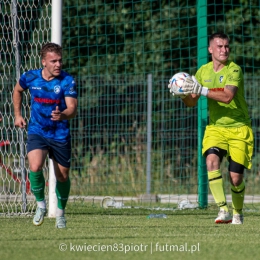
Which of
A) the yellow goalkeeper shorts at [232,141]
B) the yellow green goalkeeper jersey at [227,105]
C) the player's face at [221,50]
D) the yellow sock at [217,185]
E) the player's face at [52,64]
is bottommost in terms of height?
the yellow sock at [217,185]

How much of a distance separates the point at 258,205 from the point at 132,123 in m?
3.78

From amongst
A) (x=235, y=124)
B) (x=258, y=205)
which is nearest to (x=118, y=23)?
(x=258, y=205)

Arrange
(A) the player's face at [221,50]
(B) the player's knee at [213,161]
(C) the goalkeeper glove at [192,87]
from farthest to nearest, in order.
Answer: (A) the player's face at [221,50]
(B) the player's knee at [213,161]
(C) the goalkeeper glove at [192,87]

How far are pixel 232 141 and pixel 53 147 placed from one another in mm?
2088

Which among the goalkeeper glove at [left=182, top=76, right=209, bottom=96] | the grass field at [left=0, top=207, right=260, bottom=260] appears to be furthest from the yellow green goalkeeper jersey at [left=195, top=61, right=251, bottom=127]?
the grass field at [left=0, top=207, right=260, bottom=260]

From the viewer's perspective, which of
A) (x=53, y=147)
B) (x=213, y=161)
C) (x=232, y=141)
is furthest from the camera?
(x=232, y=141)

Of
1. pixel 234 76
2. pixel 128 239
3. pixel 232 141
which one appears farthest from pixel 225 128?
pixel 128 239

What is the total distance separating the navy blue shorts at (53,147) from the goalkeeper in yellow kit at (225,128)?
1.46m

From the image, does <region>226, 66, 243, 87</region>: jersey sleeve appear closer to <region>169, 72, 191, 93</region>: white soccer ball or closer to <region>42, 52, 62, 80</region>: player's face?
<region>169, 72, 191, 93</region>: white soccer ball

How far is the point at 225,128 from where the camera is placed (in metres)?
8.62

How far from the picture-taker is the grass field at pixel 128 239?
219 inches

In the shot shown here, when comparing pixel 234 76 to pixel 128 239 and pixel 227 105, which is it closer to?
pixel 227 105

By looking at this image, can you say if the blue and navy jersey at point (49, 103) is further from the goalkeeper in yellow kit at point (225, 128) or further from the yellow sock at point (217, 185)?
the yellow sock at point (217, 185)

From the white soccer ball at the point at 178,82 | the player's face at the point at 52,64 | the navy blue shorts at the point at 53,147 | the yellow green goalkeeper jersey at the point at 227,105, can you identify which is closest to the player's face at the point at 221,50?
the yellow green goalkeeper jersey at the point at 227,105
